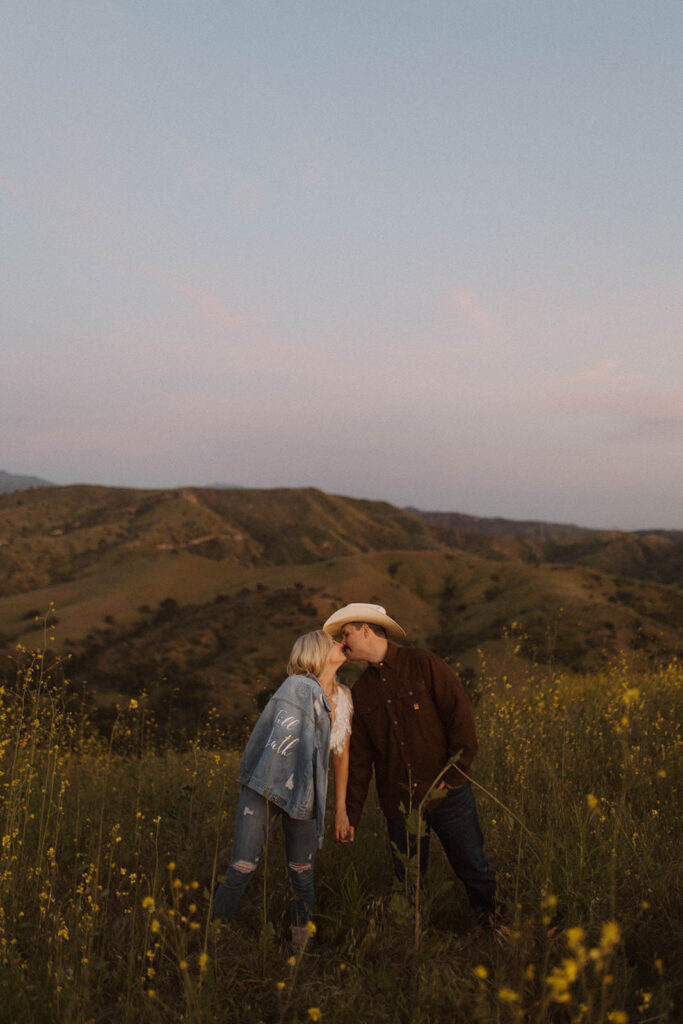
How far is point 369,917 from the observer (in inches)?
142

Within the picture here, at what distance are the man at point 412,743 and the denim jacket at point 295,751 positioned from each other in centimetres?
26

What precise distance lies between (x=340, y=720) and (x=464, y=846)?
3.39 ft

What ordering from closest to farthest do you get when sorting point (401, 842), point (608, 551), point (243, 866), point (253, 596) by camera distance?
point (243, 866) < point (401, 842) < point (253, 596) < point (608, 551)

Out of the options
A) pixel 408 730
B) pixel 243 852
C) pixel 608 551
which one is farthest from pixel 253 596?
pixel 608 551

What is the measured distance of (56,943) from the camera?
10.3 ft

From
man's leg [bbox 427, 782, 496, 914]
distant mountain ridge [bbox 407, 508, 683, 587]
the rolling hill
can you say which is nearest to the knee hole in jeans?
man's leg [bbox 427, 782, 496, 914]

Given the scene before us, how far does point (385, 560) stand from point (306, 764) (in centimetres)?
5190

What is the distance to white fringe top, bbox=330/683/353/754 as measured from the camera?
3.87 metres

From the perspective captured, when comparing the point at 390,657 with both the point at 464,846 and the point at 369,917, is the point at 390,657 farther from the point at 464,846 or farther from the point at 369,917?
the point at 369,917

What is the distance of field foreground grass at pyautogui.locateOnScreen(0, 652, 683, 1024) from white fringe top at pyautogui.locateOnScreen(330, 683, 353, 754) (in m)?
0.77

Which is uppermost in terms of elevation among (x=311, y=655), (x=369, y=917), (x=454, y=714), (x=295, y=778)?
(x=311, y=655)

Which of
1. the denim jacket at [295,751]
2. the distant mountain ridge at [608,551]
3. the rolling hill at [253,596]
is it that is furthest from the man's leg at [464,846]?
the distant mountain ridge at [608,551]

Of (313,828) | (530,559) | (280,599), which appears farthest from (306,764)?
(530,559)

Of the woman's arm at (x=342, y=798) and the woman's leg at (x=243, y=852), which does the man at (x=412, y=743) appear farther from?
the woman's leg at (x=243, y=852)
